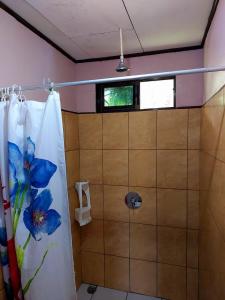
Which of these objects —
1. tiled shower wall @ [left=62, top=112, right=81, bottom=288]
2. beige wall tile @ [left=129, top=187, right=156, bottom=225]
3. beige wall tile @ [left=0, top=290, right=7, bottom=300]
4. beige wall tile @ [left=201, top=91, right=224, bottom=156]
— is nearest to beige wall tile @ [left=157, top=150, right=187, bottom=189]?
beige wall tile @ [left=129, top=187, right=156, bottom=225]

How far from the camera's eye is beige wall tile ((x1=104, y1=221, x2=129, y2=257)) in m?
2.07

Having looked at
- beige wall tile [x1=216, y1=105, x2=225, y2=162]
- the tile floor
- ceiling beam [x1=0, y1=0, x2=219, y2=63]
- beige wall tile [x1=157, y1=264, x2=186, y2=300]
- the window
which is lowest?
the tile floor

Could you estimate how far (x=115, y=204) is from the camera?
208 centimetres

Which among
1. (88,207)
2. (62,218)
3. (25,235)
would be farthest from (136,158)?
(25,235)

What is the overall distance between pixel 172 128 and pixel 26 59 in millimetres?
1268

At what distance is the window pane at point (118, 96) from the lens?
6.83 ft

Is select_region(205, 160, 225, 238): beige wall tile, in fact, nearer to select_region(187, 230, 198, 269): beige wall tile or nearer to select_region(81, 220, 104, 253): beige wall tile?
select_region(187, 230, 198, 269): beige wall tile

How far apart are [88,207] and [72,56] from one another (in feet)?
4.74

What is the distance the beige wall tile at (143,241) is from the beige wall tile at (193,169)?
532mm

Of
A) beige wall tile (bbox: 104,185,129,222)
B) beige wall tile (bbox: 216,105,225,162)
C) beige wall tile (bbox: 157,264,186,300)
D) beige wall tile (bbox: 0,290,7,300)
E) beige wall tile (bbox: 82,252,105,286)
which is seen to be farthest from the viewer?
beige wall tile (bbox: 82,252,105,286)

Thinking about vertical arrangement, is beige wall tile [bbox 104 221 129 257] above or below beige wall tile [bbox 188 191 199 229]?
below

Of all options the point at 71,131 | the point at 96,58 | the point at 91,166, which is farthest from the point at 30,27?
the point at 91,166

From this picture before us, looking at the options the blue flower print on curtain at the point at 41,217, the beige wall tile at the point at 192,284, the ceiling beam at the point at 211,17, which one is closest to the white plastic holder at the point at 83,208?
the blue flower print on curtain at the point at 41,217

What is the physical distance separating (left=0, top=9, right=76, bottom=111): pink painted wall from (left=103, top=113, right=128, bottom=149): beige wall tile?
427mm
